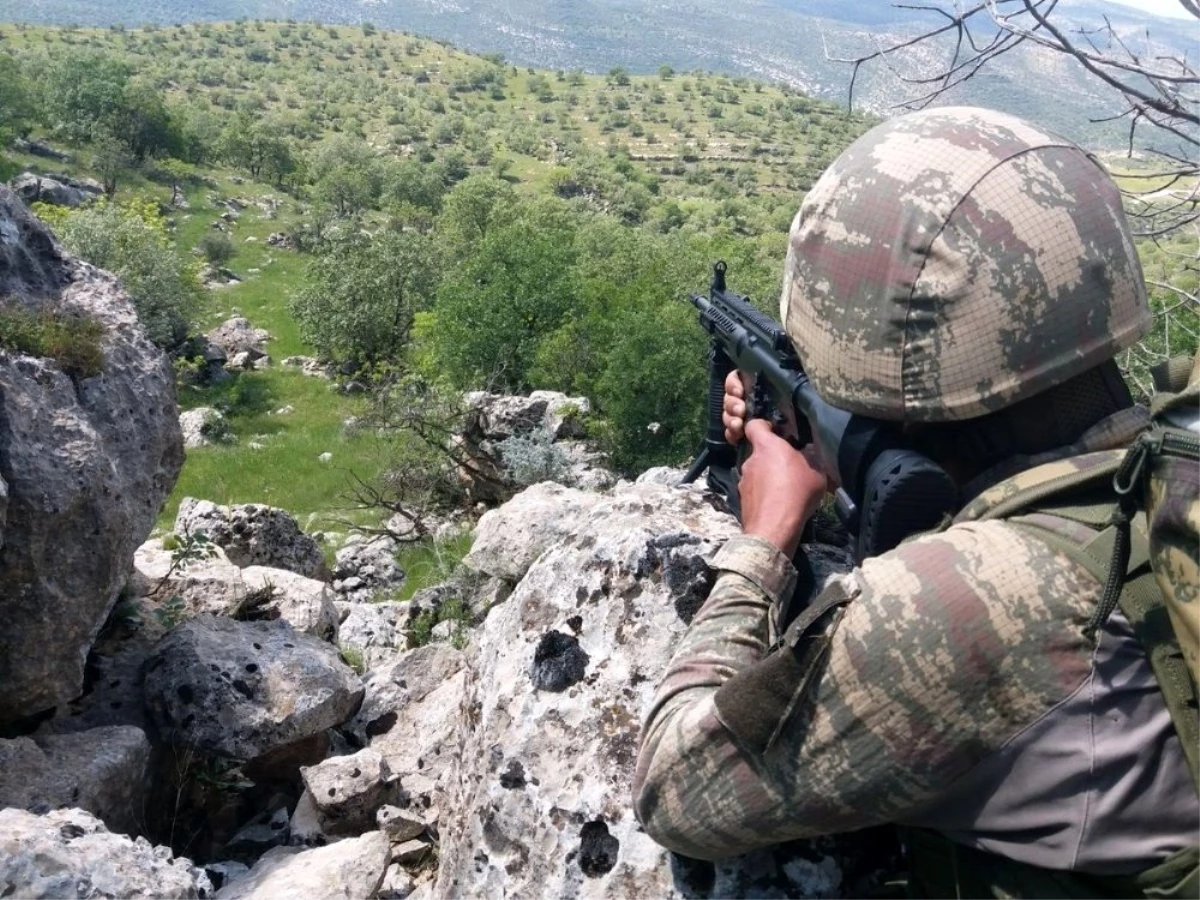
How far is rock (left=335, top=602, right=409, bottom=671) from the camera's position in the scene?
22.7 feet

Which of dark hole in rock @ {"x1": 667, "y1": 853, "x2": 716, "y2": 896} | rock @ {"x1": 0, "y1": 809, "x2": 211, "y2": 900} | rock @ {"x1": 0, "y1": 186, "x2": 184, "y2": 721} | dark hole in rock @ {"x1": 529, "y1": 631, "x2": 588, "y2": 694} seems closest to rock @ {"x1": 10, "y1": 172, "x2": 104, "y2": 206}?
rock @ {"x1": 0, "y1": 186, "x2": 184, "y2": 721}

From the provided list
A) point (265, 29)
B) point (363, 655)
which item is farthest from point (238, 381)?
point (265, 29)

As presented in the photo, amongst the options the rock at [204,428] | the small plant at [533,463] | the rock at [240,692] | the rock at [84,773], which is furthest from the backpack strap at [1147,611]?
the rock at [204,428]

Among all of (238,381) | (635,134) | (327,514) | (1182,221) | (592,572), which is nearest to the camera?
(592,572)

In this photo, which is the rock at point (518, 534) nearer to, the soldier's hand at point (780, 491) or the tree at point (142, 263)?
the soldier's hand at point (780, 491)

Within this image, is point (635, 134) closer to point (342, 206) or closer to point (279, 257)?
point (342, 206)

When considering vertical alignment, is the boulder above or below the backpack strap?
below

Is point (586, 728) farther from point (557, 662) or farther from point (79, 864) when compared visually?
point (79, 864)

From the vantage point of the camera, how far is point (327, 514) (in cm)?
1697

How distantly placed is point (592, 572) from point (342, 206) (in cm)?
6787

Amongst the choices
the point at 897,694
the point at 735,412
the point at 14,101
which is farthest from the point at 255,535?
the point at 14,101

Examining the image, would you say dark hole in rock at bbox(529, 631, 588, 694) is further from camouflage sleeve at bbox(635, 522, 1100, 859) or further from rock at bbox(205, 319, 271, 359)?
rock at bbox(205, 319, 271, 359)

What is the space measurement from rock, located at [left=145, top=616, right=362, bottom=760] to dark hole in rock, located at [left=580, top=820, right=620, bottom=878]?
264 centimetres

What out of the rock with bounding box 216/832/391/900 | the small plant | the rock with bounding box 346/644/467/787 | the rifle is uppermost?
the rifle
